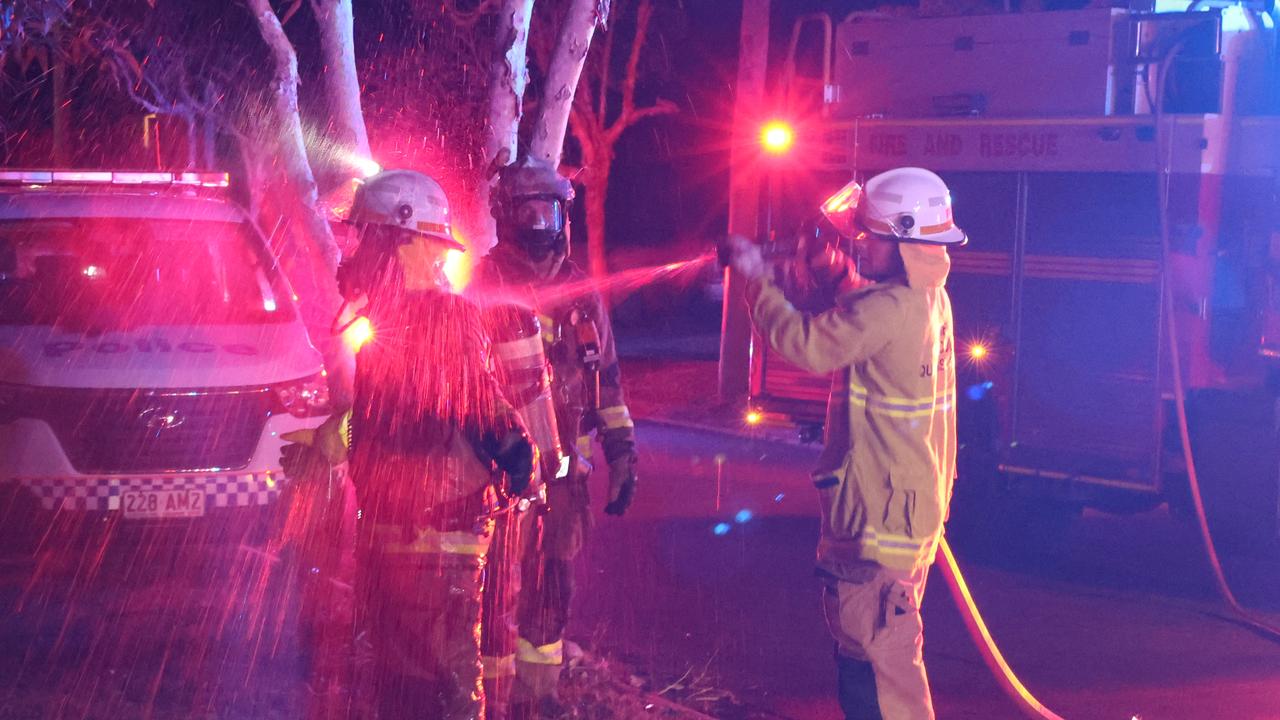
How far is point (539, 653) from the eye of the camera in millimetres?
5051

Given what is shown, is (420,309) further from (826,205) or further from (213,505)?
(213,505)

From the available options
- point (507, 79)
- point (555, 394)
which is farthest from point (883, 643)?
point (507, 79)

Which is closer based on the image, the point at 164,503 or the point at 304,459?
the point at 304,459

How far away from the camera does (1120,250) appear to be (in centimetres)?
816

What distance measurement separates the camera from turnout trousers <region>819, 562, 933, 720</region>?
13.8ft

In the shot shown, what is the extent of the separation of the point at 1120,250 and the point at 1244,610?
2.19 meters

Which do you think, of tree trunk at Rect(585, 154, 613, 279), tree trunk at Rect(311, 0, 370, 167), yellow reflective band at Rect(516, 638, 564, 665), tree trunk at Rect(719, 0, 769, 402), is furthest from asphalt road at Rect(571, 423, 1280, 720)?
tree trunk at Rect(585, 154, 613, 279)

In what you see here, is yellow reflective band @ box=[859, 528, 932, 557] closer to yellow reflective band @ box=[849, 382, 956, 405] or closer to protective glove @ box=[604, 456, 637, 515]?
yellow reflective band @ box=[849, 382, 956, 405]

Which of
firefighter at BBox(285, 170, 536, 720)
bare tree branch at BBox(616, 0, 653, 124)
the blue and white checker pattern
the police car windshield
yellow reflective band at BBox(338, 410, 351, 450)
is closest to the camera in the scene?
firefighter at BBox(285, 170, 536, 720)

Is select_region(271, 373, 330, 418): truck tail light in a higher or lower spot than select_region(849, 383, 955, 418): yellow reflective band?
lower

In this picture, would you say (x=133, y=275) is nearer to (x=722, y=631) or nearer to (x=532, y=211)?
(x=532, y=211)

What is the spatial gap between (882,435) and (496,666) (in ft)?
4.83

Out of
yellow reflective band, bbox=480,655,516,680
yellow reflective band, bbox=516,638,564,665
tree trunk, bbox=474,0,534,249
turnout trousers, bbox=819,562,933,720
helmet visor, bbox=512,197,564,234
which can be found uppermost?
tree trunk, bbox=474,0,534,249

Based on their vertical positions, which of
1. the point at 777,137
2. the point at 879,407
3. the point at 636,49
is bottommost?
the point at 879,407
